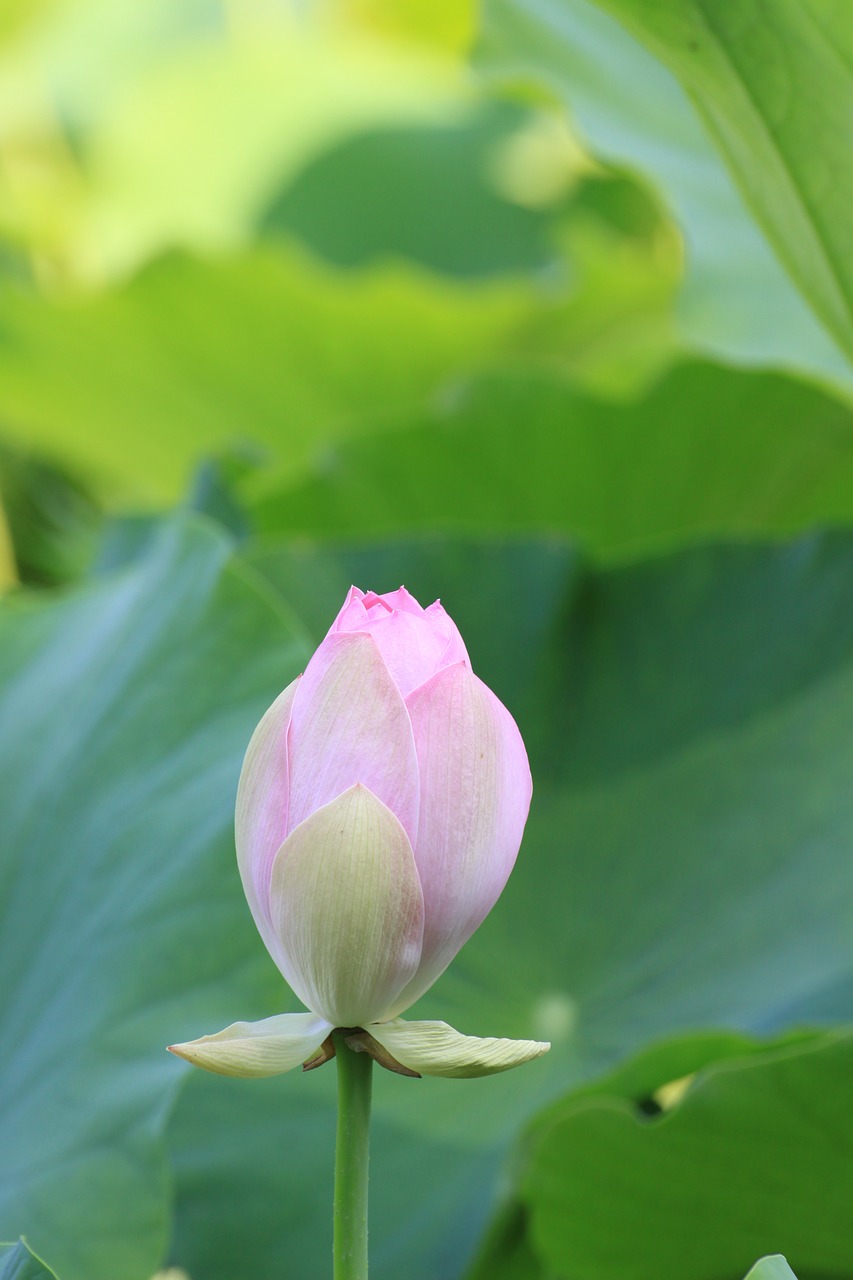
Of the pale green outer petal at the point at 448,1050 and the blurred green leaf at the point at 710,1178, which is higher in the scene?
the blurred green leaf at the point at 710,1178

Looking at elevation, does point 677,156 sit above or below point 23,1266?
above

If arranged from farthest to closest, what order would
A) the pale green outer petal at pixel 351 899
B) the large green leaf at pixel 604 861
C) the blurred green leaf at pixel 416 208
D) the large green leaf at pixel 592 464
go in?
the blurred green leaf at pixel 416 208
the large green leaf at pixel 592 464
the large green leaf at pixel 604 861
the pale green outer petal at pixel 351 899

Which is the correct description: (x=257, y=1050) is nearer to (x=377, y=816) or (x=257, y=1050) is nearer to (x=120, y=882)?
(x=377, y=816)

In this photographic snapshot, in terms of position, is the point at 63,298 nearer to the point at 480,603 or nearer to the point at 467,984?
the point at 480,603

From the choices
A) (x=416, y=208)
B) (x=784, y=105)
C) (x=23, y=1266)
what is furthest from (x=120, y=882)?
(x=416, y=208)

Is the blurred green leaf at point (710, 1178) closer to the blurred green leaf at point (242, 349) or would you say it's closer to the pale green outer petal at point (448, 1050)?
the pale green outer petal at point (448, 1050)

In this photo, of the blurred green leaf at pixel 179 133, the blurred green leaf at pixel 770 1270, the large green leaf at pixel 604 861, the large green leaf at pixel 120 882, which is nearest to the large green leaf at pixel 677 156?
the large green leaf at pixel 604 861
